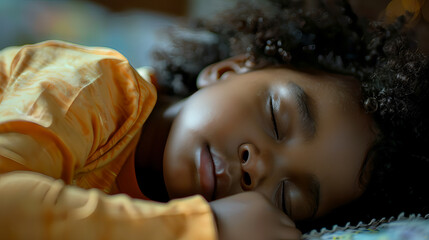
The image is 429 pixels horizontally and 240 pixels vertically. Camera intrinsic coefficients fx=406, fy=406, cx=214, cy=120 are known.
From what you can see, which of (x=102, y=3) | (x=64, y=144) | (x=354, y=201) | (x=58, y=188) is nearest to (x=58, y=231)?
(x=58, y=188)

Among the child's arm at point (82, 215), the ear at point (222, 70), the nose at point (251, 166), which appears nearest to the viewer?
the child's arm at point (82, 215)

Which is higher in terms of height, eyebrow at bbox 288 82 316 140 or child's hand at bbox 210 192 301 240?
eyebrow at bbox 288 82 316 140

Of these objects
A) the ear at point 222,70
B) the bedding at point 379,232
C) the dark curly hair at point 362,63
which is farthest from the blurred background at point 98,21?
the bedding at point 379,232

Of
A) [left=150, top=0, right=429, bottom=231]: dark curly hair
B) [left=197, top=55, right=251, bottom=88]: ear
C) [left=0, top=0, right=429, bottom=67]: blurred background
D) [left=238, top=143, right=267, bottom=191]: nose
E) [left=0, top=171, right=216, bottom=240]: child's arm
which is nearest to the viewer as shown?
[left=0, top=171, right=216, bottom=240]: child's arm

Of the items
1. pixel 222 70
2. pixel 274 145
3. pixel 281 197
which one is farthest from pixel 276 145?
pixel 222 70

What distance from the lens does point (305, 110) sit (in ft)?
2.75

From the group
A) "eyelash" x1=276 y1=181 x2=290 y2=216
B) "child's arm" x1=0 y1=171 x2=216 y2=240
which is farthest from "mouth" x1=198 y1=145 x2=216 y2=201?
"child's arm" x1=0 y1=171 x2=216 y2=240

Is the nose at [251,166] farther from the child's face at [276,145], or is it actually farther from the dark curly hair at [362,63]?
the dark curly hair at [362,63]

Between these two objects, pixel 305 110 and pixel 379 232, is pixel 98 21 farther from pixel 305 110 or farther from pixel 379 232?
pixel 379 232

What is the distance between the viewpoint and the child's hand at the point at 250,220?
550 millimetres

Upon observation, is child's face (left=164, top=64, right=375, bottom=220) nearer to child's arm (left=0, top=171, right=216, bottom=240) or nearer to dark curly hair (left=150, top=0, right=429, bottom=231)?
Answer: dark curly hair (left=150, top=0, right=429, bottom=231)

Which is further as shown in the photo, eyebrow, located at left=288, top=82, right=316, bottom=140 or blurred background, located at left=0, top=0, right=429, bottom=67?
blurred background, located at left=0, top=0, right=429, bottom=67

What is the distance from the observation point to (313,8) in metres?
1.16

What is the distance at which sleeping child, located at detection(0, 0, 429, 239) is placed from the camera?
0.53m
